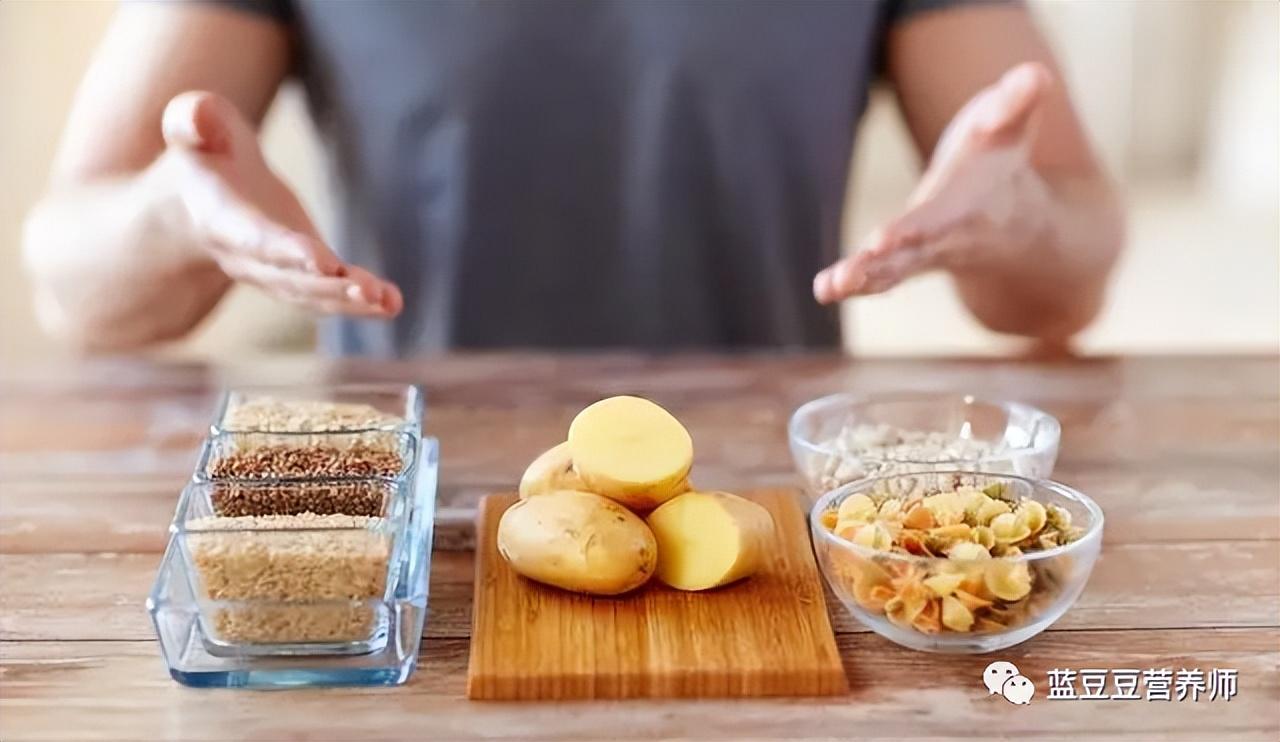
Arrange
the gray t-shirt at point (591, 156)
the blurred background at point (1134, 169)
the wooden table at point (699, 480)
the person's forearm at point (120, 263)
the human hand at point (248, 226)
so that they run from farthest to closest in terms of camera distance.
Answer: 1. the blurred background at point (1134, 169)
2. the gray t-shirt at point (591, 156)
3. the person's forearm at point (120, 263)
4. the human hand at point (248, 226)
5. the wooden table at point (699, 480)

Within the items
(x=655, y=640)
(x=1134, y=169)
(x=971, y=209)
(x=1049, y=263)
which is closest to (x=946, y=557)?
(x=655, y=640)

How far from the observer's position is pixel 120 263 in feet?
3.08

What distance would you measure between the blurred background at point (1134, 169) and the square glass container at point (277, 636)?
1289mm

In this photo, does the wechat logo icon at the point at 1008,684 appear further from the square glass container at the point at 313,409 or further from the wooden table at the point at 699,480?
the square glass container at the point at 313,409

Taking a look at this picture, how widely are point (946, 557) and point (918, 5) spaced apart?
58cm

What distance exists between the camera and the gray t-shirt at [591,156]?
101 cm

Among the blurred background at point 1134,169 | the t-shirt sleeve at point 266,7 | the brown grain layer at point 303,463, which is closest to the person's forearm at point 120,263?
the t-shirt sleeve at point 266,7

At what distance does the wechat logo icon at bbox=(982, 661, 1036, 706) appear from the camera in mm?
544

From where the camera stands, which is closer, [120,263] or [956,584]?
[956,584]

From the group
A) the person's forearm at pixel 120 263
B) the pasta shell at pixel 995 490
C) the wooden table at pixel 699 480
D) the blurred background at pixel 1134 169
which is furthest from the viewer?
the blurred background at pixel 1134 169

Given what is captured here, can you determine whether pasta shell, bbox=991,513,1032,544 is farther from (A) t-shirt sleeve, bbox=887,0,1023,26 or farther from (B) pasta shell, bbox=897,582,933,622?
(A) t-shirt sleeve, bbox=887,0,1023,26

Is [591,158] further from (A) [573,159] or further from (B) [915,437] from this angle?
(B) [915,437]

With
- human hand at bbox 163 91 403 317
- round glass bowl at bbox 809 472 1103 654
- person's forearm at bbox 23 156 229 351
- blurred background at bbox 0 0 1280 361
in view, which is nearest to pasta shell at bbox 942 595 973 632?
round glass bowl at bbox 809 472 1103 654

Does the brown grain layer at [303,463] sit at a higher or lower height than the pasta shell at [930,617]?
higher
